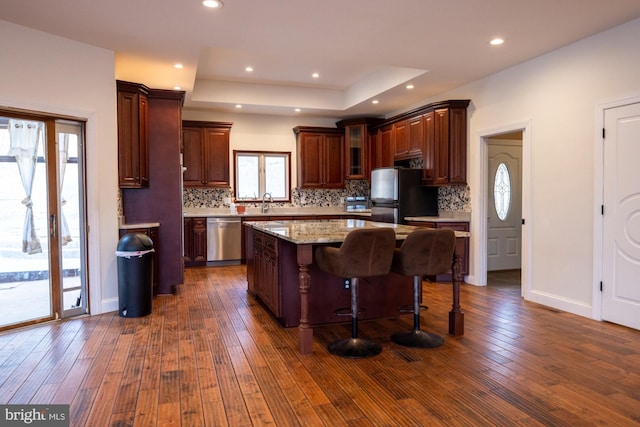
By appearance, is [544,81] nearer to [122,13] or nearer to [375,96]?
[375,96]

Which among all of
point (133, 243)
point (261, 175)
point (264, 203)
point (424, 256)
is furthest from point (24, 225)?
point (261, 175)

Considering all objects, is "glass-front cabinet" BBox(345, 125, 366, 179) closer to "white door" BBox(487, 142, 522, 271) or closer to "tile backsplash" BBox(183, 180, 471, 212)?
"tile backsplash" BBox(183, 180, 471, 212)

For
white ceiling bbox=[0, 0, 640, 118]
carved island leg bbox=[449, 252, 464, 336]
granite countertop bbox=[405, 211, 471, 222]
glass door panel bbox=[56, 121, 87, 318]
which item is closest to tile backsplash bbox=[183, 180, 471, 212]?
granite countertop bbox=[405, 211, 471, 222]

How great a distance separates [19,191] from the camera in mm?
3939

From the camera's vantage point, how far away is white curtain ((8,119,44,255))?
154 inches

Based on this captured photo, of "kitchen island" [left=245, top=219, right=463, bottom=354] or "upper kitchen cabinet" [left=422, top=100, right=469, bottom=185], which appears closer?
"kitchen island" [left=245, top=219, right=463, bottom=354]

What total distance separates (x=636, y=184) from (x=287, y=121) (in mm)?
5862

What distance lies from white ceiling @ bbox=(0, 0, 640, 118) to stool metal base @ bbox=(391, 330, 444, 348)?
2.69 m

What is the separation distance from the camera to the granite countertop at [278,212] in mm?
7360

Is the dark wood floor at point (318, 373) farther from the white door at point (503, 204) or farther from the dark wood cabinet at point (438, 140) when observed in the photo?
the white door at point (503, 204)

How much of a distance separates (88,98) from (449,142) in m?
4.49

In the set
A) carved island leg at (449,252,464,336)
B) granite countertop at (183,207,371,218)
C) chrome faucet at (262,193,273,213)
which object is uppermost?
chrome faucet at (262,193,273,213)

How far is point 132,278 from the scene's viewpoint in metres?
4.25

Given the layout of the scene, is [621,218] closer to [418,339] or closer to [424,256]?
[424,256]
